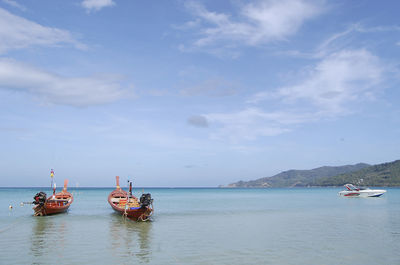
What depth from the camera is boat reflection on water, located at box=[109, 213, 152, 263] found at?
18266mm

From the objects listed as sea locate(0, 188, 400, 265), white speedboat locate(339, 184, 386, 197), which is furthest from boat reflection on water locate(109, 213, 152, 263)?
white speedboat locate(339, 184, 386, 197)

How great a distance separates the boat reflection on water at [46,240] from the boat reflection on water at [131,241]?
319 cm

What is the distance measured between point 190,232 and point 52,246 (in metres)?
9.89

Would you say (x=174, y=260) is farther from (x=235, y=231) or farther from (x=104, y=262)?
(x=235, y=231)

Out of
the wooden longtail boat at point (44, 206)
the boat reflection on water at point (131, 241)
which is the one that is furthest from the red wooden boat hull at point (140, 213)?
the wooden longtail boat at point (44, 206)

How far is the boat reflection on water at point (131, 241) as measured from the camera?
719 inches

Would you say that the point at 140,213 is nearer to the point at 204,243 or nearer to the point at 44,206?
the point at 204,243

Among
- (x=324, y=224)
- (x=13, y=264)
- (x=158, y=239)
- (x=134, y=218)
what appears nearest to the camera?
(x=13, y=264)

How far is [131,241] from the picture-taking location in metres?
22.4

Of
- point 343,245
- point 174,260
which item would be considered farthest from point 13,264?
point 343,245

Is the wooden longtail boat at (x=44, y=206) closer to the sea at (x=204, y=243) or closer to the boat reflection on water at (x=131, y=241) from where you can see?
the sea at (x=204, y=243)

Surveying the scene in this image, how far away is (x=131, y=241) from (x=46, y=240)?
5.90 m

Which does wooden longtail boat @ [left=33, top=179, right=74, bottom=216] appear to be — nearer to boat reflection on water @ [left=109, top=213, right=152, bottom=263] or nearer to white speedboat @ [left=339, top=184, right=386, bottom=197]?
boat reflection on water @ [left=109, top=213, right=152, bottom=263]

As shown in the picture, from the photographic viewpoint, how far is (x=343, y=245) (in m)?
20.6
